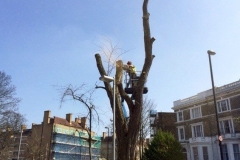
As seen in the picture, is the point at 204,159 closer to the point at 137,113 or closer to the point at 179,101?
the point at 179,101

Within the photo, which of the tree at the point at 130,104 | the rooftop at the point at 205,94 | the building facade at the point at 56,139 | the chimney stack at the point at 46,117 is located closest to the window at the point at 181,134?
the rooftop at the point at 205,94

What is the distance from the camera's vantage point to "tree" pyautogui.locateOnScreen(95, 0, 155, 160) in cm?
779

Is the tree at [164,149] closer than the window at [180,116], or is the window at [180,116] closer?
the tree at [164,149]

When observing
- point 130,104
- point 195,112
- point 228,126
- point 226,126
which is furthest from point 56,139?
point 130,104

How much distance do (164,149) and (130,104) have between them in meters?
12.0

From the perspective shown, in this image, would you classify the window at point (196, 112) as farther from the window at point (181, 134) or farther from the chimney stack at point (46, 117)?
the chimney stack at point (46, 117)

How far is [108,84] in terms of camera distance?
348 inches

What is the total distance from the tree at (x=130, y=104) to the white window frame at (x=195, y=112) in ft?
109

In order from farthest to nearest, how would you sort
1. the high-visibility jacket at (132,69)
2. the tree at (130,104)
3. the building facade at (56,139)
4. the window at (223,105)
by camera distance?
the building facade at (56,139), the window at (223,105), the high-visibility jacket at (132,69), the tree at (130,104)

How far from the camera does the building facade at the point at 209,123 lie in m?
33.4

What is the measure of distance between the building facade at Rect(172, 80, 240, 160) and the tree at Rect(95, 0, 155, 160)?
27.2 metres

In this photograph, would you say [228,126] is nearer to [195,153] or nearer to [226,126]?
[226,126]

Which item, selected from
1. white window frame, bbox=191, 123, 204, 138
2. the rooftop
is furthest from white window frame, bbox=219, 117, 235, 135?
the rooftop

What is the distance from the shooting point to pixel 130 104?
26.9 feet
